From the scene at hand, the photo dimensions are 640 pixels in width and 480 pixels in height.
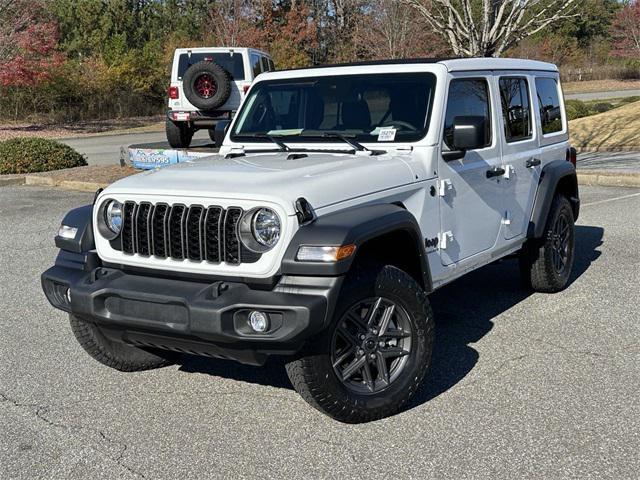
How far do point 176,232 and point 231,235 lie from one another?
1.10 ft

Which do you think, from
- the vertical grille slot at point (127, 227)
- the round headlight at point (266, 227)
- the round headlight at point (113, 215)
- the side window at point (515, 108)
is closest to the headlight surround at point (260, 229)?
the round headlight at point (266, 227)

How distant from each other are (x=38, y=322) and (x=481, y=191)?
137 inches

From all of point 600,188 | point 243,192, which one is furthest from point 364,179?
point 600,188

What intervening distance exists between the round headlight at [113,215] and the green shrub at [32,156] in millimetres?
12327

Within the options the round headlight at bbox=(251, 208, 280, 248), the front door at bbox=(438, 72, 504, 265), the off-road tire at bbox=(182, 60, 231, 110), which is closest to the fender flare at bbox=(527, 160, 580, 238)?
the front door at bbox=(438, 72, 504, 265)

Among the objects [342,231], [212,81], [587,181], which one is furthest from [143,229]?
[212,81]

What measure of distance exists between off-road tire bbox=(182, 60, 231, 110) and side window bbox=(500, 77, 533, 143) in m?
9.95

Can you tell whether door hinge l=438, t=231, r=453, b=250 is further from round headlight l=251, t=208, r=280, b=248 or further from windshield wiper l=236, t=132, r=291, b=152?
round headlight l=251, t=208, r=280, b=248

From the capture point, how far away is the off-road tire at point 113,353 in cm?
457

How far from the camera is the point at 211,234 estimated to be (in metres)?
3.81

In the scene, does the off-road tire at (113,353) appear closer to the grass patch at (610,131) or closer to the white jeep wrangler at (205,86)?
the white jeep wrangler at (205,86)

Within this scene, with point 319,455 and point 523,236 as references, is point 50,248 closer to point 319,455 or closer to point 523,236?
point 523,236

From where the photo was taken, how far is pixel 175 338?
3764mm

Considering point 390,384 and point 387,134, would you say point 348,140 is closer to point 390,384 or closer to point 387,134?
point 387,134
